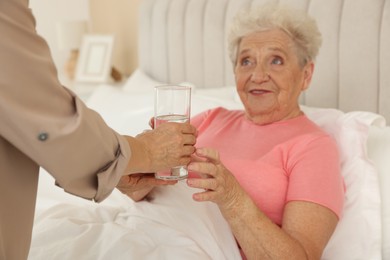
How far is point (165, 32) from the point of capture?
2.80 m

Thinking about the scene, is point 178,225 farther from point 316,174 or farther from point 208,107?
point 208,107

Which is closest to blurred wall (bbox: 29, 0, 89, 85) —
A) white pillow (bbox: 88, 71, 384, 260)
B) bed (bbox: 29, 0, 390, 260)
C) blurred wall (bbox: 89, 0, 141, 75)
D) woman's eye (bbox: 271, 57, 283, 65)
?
blurred wall (bbox: 89, 0, 141, 75)

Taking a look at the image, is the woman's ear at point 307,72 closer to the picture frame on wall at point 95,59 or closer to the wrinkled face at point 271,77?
the wrinkled face at point 271,77

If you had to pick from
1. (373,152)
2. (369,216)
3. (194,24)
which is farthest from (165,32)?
(369,216)

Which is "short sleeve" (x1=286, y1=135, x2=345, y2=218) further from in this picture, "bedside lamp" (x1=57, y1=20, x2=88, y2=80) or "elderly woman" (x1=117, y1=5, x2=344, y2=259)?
"bedside lamp" (x1=57, y1=20, x2=88, y2=80)

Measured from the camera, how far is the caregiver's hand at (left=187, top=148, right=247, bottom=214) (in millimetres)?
1177

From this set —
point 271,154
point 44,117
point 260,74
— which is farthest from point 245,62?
point 44,117

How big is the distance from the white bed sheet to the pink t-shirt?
0.40ft

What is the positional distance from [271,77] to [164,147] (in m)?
0.61

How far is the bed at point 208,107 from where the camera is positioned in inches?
53.3

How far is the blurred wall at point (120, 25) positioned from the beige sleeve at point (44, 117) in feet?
8.67

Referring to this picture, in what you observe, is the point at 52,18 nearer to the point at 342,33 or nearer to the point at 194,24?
the point at 194,24

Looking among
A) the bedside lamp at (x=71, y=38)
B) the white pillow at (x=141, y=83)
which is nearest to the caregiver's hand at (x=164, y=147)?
the white pillow at (x=141, y=83)

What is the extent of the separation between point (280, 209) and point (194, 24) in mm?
1399
